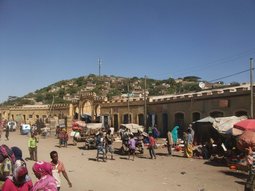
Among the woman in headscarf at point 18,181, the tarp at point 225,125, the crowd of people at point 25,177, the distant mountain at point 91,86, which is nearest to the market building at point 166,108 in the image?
the tarp at point 225,125

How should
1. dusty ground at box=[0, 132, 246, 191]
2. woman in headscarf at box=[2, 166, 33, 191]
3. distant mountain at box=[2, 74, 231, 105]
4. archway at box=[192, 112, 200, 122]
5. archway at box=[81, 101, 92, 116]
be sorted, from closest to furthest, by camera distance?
woman in headscarf at box=[2, 166, 33, 191], dusty ground at box=[0, 132, 246, 191], archway at box=[192, 112, 200, 122], archway at box=[81, 101, 92, 116], distant mountain at box=[2, 74, 231, 105]

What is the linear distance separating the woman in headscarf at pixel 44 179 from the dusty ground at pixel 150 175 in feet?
23.7

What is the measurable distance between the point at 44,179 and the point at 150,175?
10.8 m

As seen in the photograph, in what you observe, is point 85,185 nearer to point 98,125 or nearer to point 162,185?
point 162,185

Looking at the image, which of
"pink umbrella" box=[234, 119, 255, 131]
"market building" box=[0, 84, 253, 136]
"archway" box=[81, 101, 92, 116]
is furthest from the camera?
"archway" box=[81, 101, 92, 116]

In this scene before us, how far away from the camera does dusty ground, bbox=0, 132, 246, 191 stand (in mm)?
13305

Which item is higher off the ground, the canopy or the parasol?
the parasol

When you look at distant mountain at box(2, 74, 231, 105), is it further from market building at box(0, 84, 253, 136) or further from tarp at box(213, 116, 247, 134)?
tarp at box(213, 116, 247, 134)

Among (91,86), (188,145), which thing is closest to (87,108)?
(188,145)

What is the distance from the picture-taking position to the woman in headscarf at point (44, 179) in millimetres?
5277

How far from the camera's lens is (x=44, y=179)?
17.9 feet

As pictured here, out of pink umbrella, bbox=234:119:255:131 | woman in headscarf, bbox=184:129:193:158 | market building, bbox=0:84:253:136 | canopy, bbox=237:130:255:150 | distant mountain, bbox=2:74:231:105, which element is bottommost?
woman in headscarf, bbox=184:129:193:158

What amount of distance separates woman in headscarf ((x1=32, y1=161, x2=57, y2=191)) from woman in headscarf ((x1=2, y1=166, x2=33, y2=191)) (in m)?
0.22

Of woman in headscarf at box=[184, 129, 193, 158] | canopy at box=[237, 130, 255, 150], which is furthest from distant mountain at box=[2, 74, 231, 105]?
canopy at box=[237, 130, 255, 150]
